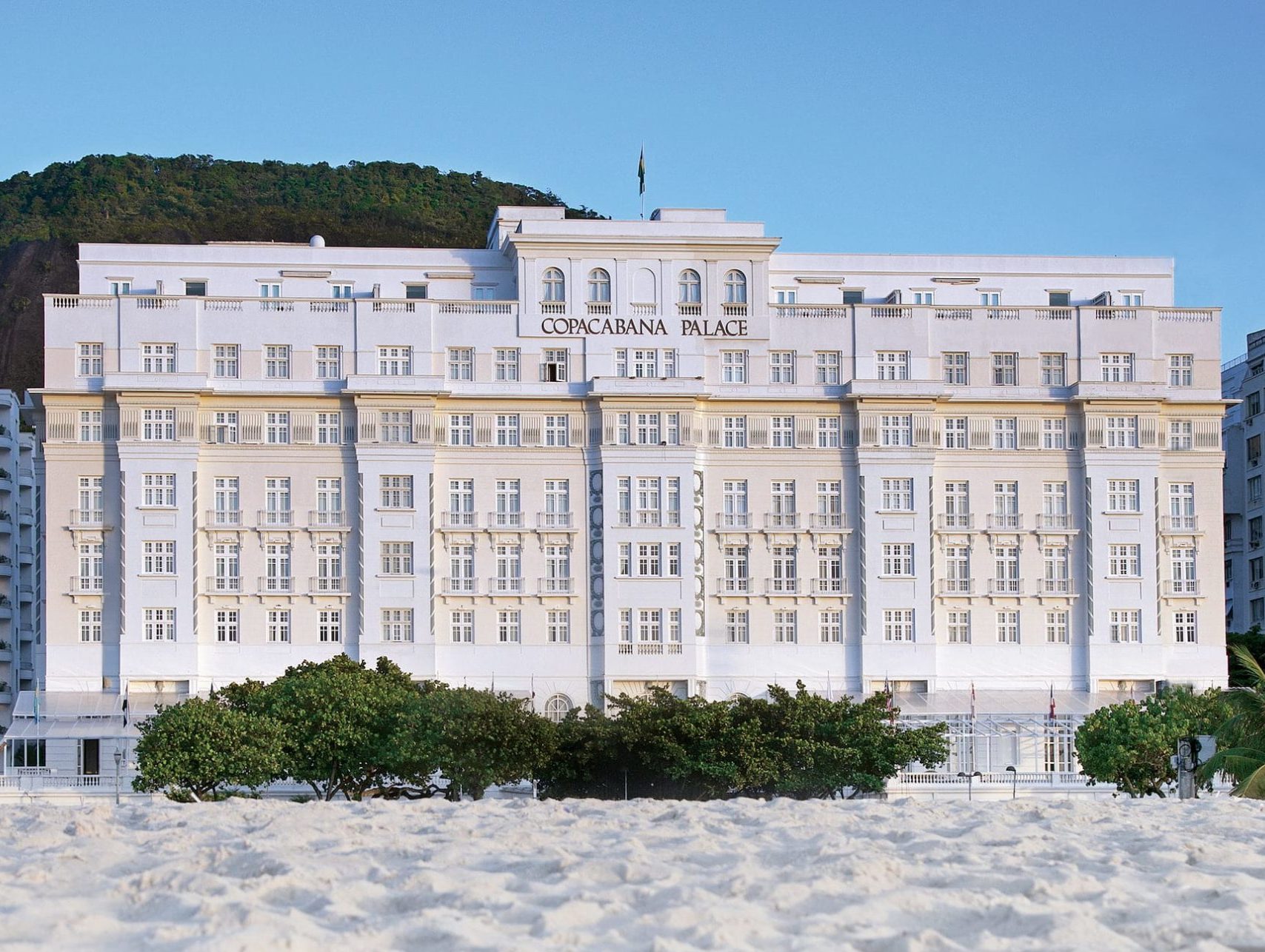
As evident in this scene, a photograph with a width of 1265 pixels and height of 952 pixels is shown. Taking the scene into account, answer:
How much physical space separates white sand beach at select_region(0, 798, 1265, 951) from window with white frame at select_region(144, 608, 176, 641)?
5305 centimetres

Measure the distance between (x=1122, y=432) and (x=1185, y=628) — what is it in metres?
8.85

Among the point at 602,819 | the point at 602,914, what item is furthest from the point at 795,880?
the point at 602,819

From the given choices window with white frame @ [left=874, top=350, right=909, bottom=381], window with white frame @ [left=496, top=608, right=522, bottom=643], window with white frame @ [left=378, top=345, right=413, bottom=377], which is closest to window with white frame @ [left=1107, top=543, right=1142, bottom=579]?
window with white frame @ [left=874, top=350, right=909, bottom=381]

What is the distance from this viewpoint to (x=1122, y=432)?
85438 mm

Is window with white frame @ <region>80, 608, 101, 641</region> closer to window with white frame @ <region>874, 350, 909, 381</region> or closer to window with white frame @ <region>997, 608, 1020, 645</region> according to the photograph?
window with white frame @ <region>874, 350, 909, 381</region>

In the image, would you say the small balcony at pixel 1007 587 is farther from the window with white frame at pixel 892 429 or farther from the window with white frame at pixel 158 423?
the window with white frame at pixel 158 423

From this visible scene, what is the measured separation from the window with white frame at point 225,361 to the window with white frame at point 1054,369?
3424 cm

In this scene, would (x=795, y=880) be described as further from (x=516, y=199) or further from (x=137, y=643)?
(x=516, y=199)

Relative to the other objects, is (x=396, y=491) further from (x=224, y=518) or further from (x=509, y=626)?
(x=509, y=626)

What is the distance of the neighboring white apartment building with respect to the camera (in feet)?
337

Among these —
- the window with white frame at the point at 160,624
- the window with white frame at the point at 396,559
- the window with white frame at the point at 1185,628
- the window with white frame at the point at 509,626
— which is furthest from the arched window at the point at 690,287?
the window with white frame at the point at 160,624

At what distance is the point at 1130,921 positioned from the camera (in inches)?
716

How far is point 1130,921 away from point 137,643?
66.2 metres

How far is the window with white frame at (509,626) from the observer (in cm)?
8225
